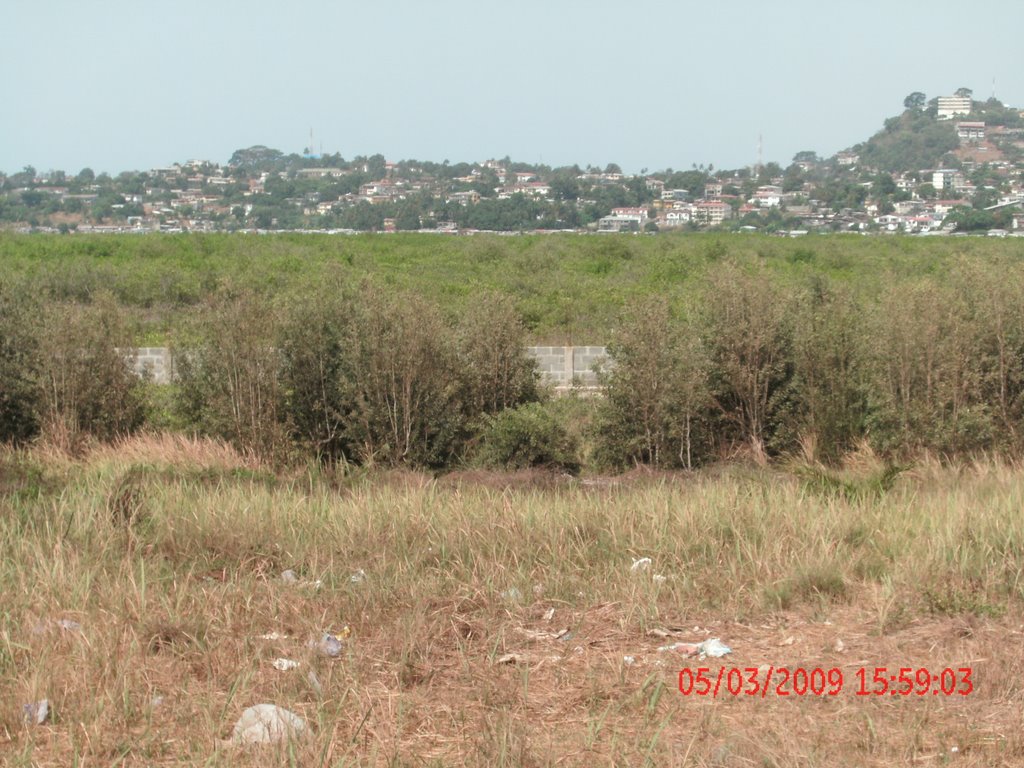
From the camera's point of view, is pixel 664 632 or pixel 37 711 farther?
pixel 664 632

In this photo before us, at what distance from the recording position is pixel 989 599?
20.2ft

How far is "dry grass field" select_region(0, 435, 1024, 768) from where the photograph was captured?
15.0ft

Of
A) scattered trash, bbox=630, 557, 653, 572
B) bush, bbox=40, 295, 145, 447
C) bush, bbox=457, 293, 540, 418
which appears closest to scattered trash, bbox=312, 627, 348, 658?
scattered trash, bbox=630, 557, 653, 572

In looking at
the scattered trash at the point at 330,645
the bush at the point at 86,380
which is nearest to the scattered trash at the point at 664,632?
the scattered trash at the point at 330,645

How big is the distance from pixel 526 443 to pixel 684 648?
898cm

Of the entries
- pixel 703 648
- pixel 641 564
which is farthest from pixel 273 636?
pixel 641 564

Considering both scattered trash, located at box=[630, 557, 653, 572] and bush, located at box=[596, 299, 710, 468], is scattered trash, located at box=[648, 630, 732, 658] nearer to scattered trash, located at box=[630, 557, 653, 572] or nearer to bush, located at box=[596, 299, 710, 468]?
scattered trash, located at box=[630, 557, 653, 572]

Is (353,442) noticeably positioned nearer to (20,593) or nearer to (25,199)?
(20,593)

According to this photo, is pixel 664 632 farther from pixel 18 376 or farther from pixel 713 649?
pixel 18 376

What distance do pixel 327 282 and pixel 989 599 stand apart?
40.6ft

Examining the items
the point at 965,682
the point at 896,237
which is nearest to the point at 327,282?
the point at 965,682

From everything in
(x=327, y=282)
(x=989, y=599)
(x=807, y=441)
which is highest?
(x=327, y=282)

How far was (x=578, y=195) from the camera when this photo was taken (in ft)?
314

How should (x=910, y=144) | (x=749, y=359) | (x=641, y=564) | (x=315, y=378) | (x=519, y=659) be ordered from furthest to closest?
(x=910, y=144)
(x=315, y=378)
(x=749, y=359)
(x=641, y=564)
(x=519, y=659)
